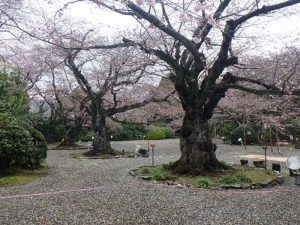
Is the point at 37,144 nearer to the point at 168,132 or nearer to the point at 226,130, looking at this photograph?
the point at 226,130

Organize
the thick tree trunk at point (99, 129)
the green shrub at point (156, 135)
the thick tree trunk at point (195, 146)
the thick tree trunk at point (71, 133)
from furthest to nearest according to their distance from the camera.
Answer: the green shrub at point (156, 135) → the thick tree trunk at point (71, 133) → the thick tree trunk at point (99, 129) → the thick tree trunk at point (195, 146)

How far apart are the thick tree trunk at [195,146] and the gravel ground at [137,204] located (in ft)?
5.33

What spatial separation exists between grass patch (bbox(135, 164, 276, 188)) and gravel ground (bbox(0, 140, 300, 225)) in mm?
535

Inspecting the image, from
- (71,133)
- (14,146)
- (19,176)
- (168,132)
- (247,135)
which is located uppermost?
(168,132)

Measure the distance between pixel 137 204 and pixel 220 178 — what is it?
3.38 m

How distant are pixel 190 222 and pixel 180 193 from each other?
2.21m

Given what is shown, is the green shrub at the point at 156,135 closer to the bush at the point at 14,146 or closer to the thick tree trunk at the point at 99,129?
the thick tree trunk at the point at 99,129

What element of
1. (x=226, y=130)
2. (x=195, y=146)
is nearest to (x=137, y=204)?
(x=195, y=146)

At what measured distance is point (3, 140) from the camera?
10172mm

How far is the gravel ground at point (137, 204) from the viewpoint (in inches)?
229

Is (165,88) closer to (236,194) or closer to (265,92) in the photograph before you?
(265,92)

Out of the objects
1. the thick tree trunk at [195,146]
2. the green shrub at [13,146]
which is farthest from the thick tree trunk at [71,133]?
the thick tree trunk at [195,146]

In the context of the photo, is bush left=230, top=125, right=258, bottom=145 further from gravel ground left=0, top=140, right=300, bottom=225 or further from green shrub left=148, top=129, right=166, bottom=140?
gravel ground left=0, top=140, right=300, bottom=225

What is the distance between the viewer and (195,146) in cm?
1029
